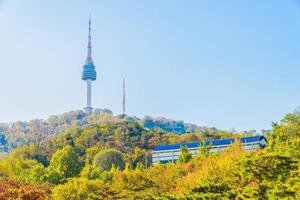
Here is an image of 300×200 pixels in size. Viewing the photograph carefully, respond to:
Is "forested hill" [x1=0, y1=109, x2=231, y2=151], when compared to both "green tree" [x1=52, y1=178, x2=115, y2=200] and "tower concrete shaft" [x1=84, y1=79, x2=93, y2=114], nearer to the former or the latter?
"tower concrete shaft" [x1=84, y1=79, x2=93, y2=114]

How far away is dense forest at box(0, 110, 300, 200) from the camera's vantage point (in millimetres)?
14172

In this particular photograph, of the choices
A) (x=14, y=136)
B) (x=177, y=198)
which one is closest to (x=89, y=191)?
(x=177, y=198)

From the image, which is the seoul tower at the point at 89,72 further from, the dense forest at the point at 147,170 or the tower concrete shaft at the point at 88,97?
the dense forest at the point at 147,170

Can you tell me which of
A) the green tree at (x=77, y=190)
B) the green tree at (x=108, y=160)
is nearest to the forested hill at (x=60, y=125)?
the green tree at (x=108, y=160)

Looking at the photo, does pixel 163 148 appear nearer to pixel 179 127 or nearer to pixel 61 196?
pixel 61 196

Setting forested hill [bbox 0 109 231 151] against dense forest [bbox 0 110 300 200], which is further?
forested hill [bbox 0 109 231 151]

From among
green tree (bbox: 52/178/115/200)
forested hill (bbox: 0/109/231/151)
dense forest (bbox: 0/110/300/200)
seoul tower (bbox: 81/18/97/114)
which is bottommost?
green tree (bbox: 52/178/115/200)

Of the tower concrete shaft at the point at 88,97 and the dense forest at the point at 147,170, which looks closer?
the dense forest at the point at 147,170

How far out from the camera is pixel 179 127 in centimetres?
11194

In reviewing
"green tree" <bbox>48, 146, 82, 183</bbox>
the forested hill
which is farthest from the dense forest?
the forested hill

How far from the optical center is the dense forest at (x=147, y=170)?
14.2m

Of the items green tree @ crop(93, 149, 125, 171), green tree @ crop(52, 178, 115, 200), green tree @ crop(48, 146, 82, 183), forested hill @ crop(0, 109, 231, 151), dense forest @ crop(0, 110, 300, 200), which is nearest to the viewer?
dense forest @ crop(0, 110, 300, 200)

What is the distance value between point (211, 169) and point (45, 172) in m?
12.2

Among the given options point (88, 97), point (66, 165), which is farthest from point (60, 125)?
point (66, 165)
